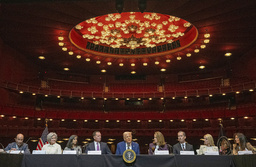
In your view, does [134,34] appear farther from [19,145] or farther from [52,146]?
[52,146]

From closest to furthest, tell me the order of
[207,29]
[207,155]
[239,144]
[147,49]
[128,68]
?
[207,155] → [239,144] → [207,29] → [147,49] → [128,68]

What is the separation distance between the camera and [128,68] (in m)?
20.5

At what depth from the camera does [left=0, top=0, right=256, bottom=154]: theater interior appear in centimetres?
1171

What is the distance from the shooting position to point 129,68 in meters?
20.5

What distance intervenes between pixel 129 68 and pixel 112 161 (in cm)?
1639

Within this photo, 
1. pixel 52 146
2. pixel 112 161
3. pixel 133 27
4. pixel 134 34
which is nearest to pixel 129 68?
pixel 134 34

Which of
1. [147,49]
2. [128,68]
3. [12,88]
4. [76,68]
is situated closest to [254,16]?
[147,49]

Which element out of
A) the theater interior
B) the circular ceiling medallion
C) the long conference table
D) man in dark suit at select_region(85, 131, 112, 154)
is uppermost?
the circular ceiling medallion

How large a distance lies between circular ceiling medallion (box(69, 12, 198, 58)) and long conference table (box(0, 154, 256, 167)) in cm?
991

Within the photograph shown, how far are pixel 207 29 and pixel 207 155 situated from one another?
10.2 metres

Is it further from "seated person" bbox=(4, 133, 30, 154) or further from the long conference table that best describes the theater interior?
the long conference table

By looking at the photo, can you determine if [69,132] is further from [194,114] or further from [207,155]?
[207,155]

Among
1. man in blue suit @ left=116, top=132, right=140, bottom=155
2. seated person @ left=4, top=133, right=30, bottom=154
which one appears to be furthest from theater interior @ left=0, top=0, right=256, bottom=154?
man in blue suit @ left=116, top=132, right=140, bottom=155

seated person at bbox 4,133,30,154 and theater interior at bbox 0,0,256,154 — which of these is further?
theater interior at bbox 0,0,256,154
